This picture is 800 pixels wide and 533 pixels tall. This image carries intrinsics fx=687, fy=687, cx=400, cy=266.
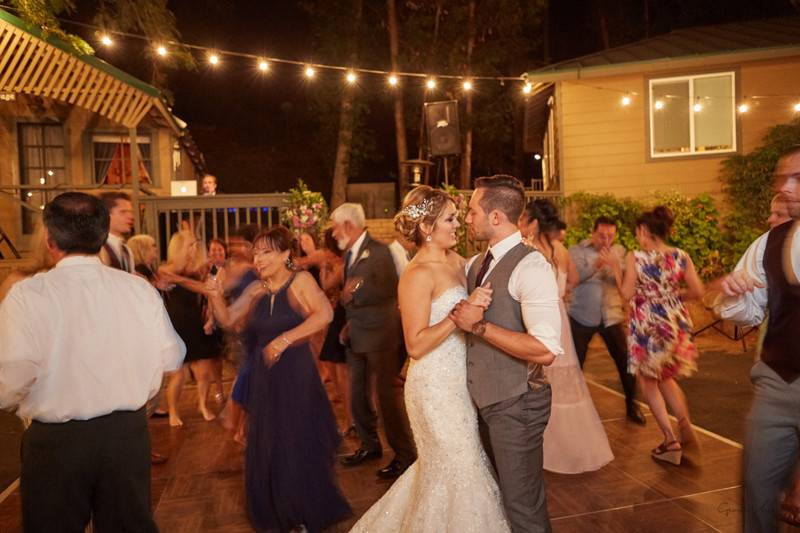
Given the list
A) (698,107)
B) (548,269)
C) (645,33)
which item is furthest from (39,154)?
(645,33)

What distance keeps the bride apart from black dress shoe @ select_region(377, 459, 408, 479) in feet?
4.70

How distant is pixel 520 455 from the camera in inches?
119

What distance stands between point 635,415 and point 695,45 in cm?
970

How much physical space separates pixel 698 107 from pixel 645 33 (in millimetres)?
15362

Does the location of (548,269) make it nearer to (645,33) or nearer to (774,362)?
(774,362)

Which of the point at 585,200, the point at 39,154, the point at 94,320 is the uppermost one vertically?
the point at 39,154

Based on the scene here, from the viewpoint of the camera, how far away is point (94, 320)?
2.73 metres

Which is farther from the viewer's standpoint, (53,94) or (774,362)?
(53,94)

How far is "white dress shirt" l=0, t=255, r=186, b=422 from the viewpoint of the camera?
8.49 feet

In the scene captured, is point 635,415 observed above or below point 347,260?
below

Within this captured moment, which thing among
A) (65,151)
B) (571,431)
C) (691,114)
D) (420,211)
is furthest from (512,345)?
(65,151)

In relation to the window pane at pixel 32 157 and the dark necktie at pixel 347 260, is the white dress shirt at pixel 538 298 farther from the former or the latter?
the window pane at pixel 32 157

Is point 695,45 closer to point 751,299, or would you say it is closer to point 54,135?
point 751,299

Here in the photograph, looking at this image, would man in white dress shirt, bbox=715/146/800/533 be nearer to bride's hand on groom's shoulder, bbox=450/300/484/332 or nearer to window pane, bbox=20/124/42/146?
bride's hand on groom's shoulder, bbox=450/300/484/332
